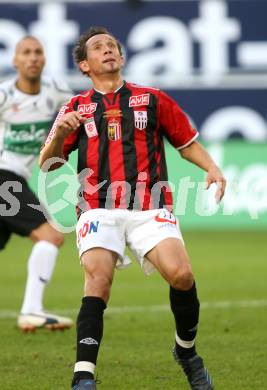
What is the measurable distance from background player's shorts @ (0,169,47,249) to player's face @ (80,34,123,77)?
9.12 feet

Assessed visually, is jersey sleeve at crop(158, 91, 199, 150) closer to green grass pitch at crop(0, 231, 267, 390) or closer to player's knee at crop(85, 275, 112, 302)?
player's knee at crop(85, 275, 112, 302)

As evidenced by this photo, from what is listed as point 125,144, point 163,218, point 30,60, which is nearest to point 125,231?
point 163,218

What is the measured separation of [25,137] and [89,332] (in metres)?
3.99

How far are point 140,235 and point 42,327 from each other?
125 inches

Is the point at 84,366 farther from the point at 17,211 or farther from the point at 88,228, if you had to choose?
the point at 17,211

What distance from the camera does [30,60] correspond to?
986 centimetres

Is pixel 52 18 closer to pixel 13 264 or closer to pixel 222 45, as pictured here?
pixel 222 45

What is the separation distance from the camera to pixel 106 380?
7059mm

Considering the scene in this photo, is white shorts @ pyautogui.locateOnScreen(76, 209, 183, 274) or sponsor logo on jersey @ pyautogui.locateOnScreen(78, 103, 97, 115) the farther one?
sponsor logo on jersey @ pyautogui.locateOnScreen(78, 103, 97, 115)

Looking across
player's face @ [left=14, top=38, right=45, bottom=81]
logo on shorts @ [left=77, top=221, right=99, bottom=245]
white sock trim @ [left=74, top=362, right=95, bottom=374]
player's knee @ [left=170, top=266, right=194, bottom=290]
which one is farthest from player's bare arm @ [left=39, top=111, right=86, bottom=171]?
player's face @ [left=14, top=38, right=45, bottom=81]

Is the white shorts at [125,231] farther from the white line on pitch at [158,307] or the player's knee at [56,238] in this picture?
the white line on pitch at [158,307]

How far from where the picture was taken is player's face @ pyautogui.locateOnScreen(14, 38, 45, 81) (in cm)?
985

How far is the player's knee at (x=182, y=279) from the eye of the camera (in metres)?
6.32

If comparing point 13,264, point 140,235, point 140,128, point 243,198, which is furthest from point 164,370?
point 243,198
